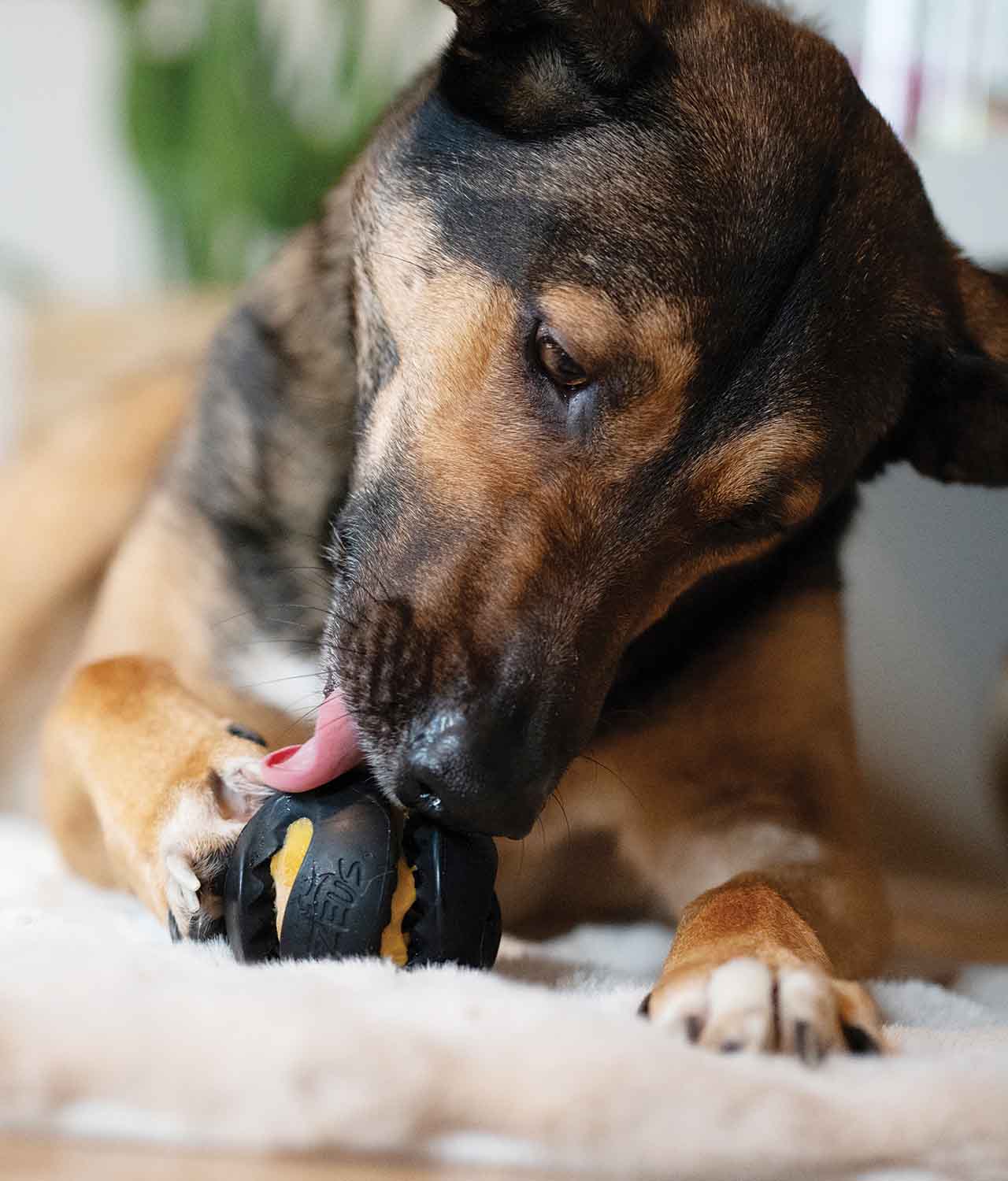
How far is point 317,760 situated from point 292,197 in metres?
2.90

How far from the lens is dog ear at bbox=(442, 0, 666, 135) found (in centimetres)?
128

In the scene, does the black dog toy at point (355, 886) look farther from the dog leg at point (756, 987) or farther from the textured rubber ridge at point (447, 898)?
the dog leg at point (756, 987)

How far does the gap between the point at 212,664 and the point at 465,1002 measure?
92cm

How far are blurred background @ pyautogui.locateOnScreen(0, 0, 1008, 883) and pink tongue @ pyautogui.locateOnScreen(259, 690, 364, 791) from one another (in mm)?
1391

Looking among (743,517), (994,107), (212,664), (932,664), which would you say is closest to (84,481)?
(212,664)

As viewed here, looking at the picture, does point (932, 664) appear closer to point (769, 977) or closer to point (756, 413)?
point (756, 413)

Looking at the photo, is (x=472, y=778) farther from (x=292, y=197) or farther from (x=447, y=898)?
(x=292, y=197)

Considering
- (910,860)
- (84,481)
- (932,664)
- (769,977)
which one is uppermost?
(769,977)

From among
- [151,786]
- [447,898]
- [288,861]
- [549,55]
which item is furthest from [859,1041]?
[549,55]

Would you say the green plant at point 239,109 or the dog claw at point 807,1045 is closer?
the dog claw at point 807,1045

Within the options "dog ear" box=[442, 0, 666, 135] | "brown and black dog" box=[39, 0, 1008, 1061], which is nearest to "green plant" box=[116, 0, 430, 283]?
"brown and black dog" box=[39, 0, 1008, 1061]

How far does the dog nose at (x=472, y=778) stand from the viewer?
1.06 metres

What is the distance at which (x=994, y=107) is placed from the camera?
Result: 8.86 ft

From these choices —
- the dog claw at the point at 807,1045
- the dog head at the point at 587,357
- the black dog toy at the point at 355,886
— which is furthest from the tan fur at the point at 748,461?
the dog claw at the point at 807,1045
